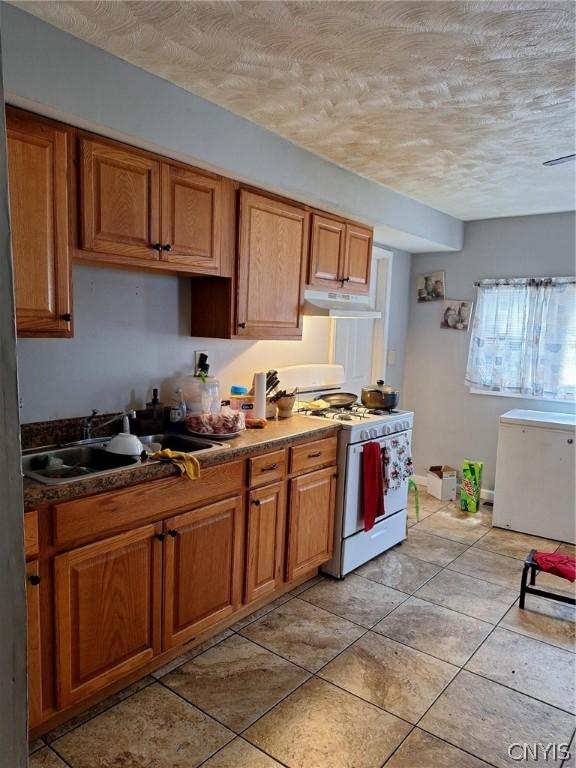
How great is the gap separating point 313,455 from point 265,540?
0.53 m

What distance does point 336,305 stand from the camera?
3.39 metres

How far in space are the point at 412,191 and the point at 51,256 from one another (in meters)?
2.64

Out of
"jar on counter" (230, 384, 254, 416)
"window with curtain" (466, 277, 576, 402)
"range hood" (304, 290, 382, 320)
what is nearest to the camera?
"jar on counter" (230, 384, 254, 416)

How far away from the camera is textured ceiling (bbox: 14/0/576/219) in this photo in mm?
1658

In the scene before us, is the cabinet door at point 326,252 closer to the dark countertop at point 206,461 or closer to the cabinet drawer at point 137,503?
the dark countertop at point 206,461

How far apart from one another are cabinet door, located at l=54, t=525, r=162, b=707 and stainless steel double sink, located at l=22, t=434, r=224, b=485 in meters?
0.28

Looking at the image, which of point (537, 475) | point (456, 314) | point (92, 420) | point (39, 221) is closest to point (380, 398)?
point (537, 475)

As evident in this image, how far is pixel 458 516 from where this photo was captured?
4320mm

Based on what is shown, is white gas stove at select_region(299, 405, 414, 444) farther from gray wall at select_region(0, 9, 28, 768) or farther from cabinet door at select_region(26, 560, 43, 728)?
gray wall at select_region(0, 9, 28, 768)

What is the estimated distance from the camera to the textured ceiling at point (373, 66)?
65.3 inches

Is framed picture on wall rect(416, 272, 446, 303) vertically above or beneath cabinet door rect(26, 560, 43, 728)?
above

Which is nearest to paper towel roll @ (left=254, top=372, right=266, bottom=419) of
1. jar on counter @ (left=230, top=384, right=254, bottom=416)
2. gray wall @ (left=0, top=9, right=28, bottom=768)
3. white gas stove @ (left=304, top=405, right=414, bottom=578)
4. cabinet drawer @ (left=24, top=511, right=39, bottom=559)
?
jar on counter @ (left=230, top=384, right=254, bottom=416)

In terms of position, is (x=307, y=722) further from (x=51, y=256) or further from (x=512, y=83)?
(x=512, y=83)

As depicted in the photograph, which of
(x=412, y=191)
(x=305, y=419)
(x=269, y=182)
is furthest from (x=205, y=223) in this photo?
(x=412, y=191)
